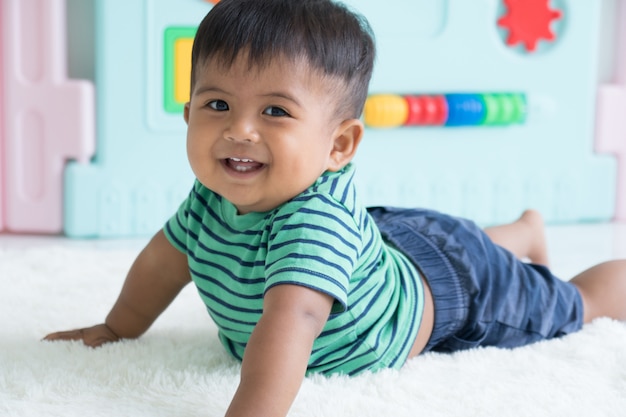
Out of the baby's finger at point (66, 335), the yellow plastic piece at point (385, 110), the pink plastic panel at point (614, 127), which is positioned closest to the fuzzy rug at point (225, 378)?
the baby's finger at point (66, 335)

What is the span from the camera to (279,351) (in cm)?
71

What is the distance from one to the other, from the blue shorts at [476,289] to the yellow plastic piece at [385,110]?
669 millimetres


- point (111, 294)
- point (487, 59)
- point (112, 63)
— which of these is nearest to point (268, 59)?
point (111, 294)

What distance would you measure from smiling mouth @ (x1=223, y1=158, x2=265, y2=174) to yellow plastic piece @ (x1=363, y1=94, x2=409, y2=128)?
0.95 metres

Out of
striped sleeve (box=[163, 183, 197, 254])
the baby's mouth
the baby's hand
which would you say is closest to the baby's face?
the baby's mouth

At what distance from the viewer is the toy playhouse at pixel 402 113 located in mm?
1667

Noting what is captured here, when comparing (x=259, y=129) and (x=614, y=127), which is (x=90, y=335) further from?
(x=614, y=127)

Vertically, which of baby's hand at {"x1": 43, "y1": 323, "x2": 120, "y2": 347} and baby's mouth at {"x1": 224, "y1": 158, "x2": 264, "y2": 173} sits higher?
baby's mouth at {"x1": 224, "y1": 158, "x2": 264, "y2": 173}

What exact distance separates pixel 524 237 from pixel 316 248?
0.55m

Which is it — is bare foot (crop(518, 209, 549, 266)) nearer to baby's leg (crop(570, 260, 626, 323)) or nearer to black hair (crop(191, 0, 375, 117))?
baby's leg (crop(570, 260, 626, 323))

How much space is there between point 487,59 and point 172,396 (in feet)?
4.05

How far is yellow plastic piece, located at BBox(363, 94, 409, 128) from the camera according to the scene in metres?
1.73

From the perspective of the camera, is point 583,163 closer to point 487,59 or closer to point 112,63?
point 487,59

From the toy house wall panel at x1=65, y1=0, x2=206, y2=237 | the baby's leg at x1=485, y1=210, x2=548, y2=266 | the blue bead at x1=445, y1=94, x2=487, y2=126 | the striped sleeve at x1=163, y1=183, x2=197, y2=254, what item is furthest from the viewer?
the blue bead at x1=445, y1=94, x2=487, y2=126
